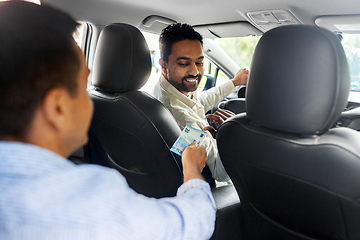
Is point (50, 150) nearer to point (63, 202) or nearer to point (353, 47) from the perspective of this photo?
point (63, 202)

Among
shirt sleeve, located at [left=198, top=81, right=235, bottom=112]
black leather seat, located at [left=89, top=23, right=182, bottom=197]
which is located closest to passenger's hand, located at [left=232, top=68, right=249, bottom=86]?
shirt sleeve, located at [left=198, top=81, right=235, bottom=112]

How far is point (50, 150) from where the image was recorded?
2.05 feet

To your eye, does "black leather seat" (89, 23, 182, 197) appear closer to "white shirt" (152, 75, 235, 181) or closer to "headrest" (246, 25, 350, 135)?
"white shirt" (152, 75, 235, 181)

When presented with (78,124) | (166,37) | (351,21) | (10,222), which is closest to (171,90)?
(166,37)

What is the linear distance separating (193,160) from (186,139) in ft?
0.91

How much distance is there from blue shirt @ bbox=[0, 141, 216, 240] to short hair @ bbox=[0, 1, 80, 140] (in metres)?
0.06

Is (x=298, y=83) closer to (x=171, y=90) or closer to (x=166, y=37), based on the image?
(x=171, y=90)

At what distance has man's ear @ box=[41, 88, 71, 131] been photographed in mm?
592

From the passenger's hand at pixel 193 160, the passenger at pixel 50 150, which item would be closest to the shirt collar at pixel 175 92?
the passenger's hand at pixel 193 160

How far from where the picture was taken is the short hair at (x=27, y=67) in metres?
0.58

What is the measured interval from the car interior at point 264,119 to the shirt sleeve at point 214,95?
53 cm

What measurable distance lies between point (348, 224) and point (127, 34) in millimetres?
1437

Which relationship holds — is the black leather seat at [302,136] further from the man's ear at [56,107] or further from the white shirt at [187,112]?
the man's ear at [56,107]

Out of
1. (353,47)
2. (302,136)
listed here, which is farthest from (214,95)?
(302,136)
